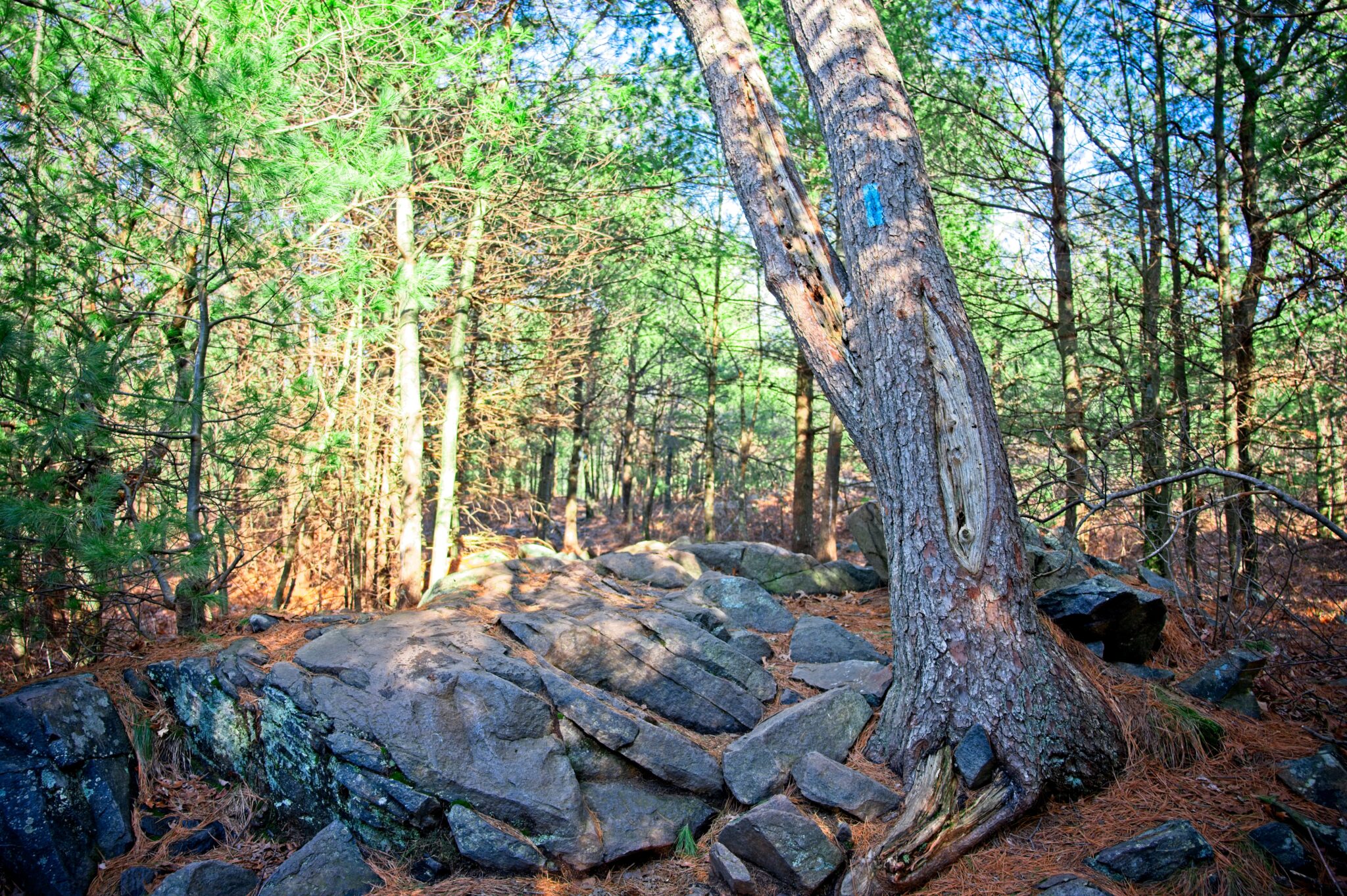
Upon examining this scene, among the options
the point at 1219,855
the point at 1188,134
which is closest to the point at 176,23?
the point at 1219,855

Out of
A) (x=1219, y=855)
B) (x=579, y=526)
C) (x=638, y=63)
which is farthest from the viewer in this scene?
(x=579, y=526)

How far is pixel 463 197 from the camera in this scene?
805 cm

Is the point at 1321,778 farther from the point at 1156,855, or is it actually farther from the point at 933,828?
the point at 933,828

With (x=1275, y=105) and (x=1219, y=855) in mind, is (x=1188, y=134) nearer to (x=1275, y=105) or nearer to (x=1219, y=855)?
(x=1275, y=105)

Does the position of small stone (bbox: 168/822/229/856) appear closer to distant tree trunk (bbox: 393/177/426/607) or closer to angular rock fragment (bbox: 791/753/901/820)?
angular rock fragment (bbox: 791/753/901/820)

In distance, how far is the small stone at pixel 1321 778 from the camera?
3.26m

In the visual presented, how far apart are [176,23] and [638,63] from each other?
610 cm

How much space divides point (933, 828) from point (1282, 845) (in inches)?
53.8

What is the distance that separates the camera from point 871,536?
26.8 ft

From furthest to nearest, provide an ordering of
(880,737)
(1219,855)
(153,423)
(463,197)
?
(463,197), (153,423), (880,737), (1219,855)

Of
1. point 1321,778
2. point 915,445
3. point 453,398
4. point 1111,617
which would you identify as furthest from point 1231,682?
point 453,398

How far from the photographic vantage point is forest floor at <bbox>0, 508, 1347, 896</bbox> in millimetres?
3182

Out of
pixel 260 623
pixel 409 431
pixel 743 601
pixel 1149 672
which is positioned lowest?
pixel 1149 672

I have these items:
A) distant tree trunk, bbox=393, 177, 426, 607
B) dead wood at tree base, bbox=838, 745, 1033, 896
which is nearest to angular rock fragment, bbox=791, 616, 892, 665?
dead wood at tree base, bbox=838, 745, 1033, 896
